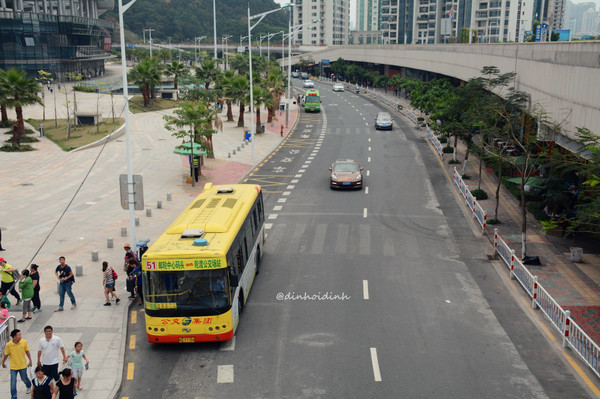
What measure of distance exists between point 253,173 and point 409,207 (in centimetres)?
1301

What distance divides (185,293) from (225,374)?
7.63 ft

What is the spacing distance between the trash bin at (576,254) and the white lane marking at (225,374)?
1493 centimetres

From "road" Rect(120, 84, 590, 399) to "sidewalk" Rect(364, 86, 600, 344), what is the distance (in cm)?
160

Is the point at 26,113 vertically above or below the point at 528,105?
below

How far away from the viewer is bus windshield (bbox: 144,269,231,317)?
15797 mm

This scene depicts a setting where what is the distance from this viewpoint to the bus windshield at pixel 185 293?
1580 centimetres

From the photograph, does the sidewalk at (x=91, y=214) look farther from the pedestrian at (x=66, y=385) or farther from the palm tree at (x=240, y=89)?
the palm tree at (x=240, y=89)

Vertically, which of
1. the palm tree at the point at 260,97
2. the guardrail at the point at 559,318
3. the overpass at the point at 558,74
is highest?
the overpass at the point at 558,74

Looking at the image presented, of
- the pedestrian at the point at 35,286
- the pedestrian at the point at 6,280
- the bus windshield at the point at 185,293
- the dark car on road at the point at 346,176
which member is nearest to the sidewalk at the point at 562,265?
the dark car on road at the point at 346,176

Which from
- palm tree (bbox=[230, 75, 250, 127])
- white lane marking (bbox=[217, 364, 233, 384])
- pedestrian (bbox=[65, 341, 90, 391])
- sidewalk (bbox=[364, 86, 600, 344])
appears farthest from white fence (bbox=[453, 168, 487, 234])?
palm tree (bbox=[230, 75, 250, 127])

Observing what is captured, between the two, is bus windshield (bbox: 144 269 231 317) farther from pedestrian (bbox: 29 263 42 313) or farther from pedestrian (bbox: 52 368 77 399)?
pedestrian (bbox: 29 263 42 313)

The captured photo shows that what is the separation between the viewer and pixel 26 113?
67.2 metres

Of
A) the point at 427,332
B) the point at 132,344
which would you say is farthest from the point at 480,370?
the point at 132,344

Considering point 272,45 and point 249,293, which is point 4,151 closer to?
point 249,293
